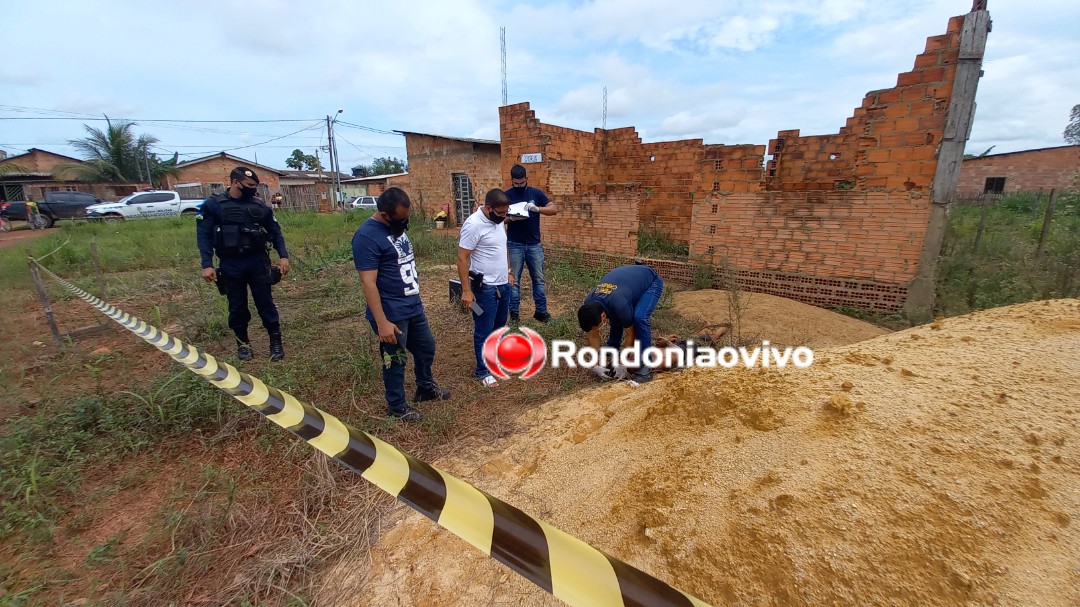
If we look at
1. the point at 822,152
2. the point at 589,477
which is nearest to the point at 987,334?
the point at 589,477

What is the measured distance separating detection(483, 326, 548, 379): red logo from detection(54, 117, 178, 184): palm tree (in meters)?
32.0

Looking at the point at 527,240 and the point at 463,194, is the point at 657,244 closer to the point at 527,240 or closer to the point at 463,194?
the point at 527,240

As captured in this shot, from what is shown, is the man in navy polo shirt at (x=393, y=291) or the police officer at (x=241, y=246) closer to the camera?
the man in navy polo shirt at (x=393, y=291)

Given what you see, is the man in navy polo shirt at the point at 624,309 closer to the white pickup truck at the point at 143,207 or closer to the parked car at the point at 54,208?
the white pickup truck at the point at 143,207

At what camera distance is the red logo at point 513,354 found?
3.58m

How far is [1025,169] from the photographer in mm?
18500

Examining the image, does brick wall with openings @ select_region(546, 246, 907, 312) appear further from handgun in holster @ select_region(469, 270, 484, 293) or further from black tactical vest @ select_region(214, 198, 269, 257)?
black tactical vest @ select_region(214, 198, 269, 257)

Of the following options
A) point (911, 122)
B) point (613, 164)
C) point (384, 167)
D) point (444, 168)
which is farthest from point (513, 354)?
point (384, 167)

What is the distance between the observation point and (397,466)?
135 cm

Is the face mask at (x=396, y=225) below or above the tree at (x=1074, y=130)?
below

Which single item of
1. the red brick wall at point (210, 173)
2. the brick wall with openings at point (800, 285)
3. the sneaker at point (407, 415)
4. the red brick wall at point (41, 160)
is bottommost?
the sneaker at point (407, 415)

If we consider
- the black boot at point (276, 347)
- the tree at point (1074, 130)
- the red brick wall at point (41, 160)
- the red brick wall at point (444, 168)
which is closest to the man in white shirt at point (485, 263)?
the black boot at point (276, 347)

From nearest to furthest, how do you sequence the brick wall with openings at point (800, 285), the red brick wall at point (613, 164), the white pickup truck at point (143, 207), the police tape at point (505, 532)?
the police tape at point (505, 532) < the brick wall with openings at point (800, 285) < the red brick wall at point (613, 164) < the white pickup truck at point (143, 207)

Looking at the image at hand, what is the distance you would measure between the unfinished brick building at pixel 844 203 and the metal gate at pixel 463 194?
252 inches
